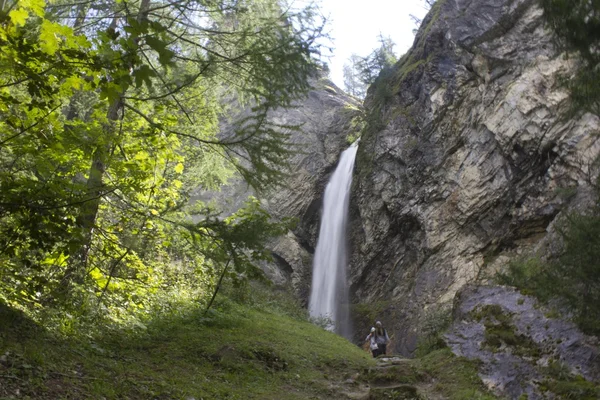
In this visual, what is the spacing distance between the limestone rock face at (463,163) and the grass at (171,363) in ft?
27.2

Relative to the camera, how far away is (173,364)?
235 inches

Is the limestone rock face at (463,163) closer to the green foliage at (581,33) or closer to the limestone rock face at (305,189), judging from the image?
the limestone rock face at (305,189)

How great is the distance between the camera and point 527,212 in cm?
1544

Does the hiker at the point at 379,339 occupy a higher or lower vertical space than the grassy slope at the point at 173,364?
lower

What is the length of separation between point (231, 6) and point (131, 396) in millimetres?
6655

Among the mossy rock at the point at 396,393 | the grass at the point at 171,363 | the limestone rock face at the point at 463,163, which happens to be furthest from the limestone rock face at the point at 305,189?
the mossy rock at the point at 396,393

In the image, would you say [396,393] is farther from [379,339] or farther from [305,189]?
[305,189]

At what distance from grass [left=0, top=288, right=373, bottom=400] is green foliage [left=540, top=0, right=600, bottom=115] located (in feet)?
18.0

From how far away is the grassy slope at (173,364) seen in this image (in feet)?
13.2

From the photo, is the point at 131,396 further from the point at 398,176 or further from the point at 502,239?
the point at 398,176

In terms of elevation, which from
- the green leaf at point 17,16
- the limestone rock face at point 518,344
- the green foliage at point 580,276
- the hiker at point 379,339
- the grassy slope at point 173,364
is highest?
the green leaf at point 17,16

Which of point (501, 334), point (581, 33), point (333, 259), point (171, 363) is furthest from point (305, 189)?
point (581, 33)

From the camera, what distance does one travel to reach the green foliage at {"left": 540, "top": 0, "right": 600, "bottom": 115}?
15.4 ft

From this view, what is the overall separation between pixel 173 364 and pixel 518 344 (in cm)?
586
